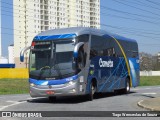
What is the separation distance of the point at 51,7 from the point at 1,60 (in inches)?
1328

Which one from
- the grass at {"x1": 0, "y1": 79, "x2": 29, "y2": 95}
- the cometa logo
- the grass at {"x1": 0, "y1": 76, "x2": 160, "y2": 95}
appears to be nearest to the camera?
the cometa logo

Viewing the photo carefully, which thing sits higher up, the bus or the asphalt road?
the bus

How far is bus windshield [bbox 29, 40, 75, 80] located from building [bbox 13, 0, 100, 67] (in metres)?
114

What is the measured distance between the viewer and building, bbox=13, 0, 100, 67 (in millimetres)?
138875

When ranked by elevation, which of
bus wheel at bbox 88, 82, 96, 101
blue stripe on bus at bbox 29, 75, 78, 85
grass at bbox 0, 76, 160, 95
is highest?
blue stripe on bus at bbox 29, 75, 78, 85

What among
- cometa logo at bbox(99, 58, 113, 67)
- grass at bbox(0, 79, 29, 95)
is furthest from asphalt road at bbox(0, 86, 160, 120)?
grass at bbox(0, 79, 29, 95)

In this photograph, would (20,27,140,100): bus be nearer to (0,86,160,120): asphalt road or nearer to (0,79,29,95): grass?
(0,86,160,120): asphalt road

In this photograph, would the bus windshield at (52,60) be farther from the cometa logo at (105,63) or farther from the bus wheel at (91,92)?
the cometa logo at (105,63)

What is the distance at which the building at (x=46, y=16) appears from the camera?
138875mm

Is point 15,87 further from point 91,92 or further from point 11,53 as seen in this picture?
point 11,53

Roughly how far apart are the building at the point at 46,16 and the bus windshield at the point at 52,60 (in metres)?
114

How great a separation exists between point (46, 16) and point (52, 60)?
134326 millimetres

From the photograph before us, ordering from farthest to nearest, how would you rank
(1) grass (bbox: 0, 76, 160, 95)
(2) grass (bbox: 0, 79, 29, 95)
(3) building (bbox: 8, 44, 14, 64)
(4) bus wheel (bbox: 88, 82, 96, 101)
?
(3) building (bbox: 8, 44, 14, 64) → (1) grass (bbox: 0, 76, 160, 95) → (2) grass (bbox: 0, 79, 29, 95) → (4) bus wheel (bbox: 88, 82, 96, 101)

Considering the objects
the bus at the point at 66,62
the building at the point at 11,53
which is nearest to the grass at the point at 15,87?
the bus at the point at 66,62
